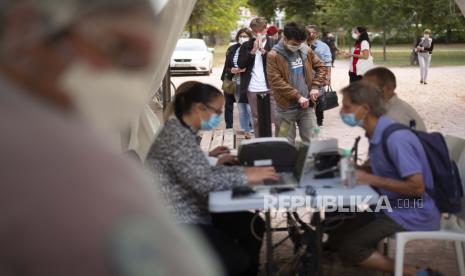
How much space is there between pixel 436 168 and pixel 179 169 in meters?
1.44

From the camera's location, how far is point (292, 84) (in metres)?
7.06

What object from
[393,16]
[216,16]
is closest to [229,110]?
[216,16]

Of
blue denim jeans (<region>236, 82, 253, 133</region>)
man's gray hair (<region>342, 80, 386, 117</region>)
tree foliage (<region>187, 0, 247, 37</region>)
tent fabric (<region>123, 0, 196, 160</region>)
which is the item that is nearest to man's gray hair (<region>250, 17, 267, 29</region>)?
blue denim jeans (<region>236, 82, 253, 133</region>)

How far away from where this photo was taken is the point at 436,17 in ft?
107

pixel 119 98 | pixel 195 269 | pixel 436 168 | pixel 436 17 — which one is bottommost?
pixel 436 17

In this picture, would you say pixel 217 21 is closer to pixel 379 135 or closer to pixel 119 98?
pixel 379 135

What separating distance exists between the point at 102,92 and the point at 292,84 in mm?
5947

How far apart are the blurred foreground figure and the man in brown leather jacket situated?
18.9ft

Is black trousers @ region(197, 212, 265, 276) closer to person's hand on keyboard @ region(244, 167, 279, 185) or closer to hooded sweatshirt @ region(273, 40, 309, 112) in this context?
person's hand on keyboard @ region(244, 167, 279, 185)

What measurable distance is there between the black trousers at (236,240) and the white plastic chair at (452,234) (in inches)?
33.3

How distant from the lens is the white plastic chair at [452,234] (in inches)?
152

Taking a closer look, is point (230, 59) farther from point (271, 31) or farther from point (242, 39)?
point (271, 31)

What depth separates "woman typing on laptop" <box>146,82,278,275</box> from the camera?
3520 millimetres

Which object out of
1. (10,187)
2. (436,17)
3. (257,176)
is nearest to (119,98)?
(10,187)
